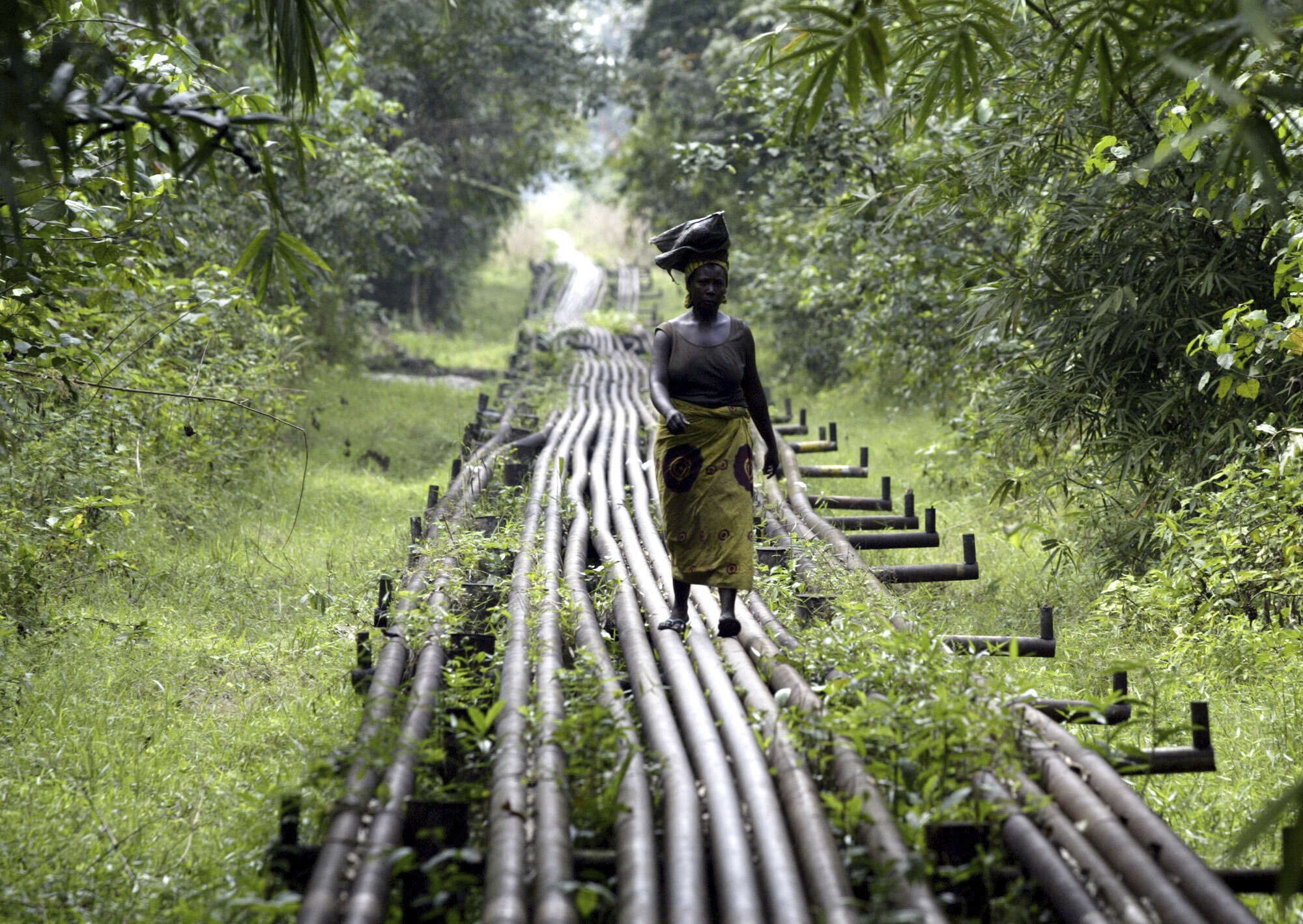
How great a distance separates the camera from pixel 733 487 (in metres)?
4.68

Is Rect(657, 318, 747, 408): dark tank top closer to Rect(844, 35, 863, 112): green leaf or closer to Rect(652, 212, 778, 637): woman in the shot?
Rect(652, 212, 778, 637): woman

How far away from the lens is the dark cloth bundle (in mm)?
4641

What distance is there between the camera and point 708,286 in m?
4.71

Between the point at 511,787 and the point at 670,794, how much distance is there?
407 mm

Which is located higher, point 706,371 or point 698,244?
point 698,244

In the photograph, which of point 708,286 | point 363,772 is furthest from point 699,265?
point 363,772

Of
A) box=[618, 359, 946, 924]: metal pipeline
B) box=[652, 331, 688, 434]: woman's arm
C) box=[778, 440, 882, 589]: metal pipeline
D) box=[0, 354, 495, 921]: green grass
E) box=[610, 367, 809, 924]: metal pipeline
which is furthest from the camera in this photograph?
box=[778, 440, 882, 589]: metal pipeline

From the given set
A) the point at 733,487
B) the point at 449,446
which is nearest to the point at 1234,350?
the point at 733,487

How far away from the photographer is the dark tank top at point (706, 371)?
471cm

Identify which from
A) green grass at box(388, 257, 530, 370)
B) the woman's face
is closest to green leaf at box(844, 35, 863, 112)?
the woman's face

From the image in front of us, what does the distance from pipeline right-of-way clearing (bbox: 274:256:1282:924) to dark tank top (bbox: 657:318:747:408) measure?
0.87m

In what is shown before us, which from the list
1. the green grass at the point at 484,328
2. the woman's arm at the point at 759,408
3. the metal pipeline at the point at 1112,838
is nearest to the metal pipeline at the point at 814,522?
the woman's arm at the point at 759,408

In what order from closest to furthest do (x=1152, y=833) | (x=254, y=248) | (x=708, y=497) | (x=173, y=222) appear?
(x=1152, y=833), (x=254, y=248), (x=708, y=497), (x=173, y=222)

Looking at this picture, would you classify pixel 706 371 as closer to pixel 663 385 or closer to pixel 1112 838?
pixel 663 385
